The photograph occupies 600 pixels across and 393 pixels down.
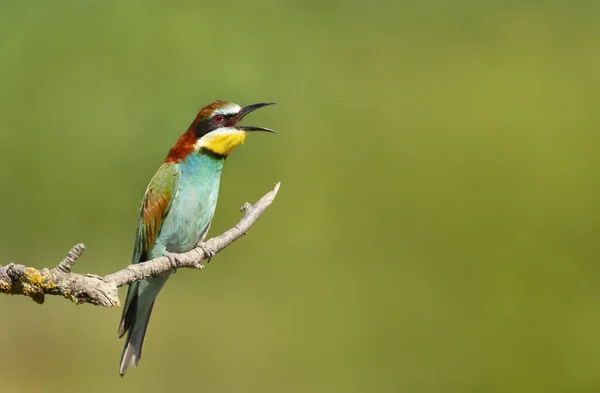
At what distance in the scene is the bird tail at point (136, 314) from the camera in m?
2.56

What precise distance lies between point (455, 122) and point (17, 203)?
3.15m

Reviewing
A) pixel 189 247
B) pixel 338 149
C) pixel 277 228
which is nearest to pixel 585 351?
pixel 277 228

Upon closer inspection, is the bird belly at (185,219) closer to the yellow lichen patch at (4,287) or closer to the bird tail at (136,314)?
the bird tail at (136,314)

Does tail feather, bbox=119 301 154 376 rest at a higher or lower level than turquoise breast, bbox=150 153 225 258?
lower

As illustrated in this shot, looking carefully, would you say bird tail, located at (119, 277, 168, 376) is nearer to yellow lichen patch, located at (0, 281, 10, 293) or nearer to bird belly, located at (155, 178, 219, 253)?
bird belly, located at (155, 178, 219, 253)

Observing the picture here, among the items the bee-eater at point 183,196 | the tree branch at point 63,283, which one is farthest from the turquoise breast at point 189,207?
the tree branch at point 63,283

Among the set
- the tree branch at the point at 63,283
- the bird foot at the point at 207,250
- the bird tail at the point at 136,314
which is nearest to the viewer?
the tree branch at the point at 63,283

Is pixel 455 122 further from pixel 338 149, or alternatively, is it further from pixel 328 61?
pixel 328 61

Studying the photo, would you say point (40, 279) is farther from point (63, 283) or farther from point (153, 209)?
point (153, 209)

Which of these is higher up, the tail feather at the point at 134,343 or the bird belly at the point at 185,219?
the bird belly at the point at 185,219

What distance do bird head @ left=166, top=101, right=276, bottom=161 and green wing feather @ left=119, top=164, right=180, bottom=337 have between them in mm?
81

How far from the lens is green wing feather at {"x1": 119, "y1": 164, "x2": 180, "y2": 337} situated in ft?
8.48

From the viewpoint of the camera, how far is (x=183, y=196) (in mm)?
2604

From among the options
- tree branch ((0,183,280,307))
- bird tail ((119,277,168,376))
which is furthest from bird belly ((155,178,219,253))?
tree branch ((0,183,280,307))
